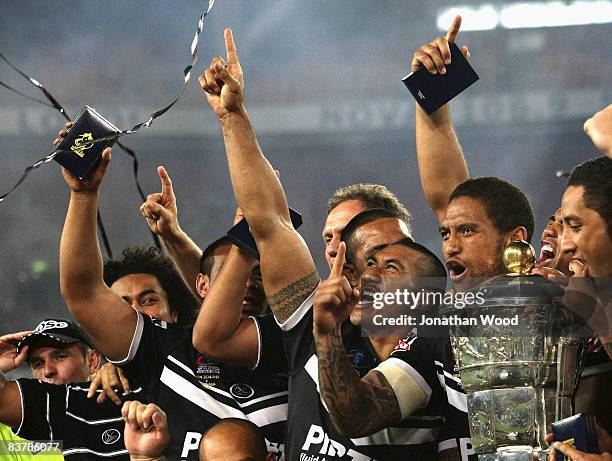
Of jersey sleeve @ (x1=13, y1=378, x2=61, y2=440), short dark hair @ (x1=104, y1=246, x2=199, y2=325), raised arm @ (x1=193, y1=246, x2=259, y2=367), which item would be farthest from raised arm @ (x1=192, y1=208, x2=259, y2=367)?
short dark hair @ (x1=104, y1=246, x2=199, y2=325)

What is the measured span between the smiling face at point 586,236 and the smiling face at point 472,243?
1.15 ft

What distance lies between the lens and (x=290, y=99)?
6.77 metres

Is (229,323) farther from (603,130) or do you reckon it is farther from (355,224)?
(603,130)

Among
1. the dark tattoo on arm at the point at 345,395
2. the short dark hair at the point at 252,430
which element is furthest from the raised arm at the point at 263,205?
the dark tattoo on arm at the point at 345,395

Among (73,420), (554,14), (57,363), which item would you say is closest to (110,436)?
(73,420)

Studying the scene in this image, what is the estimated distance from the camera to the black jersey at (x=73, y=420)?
93.6 inches

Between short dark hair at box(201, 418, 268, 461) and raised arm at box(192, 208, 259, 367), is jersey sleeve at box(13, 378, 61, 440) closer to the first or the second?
raised arm at box(192, 208, 259, 367)

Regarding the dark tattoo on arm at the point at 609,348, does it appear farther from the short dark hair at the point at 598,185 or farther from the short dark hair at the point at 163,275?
the short dark hair at the point at 163,275

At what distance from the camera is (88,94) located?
22.2 ft

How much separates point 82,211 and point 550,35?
457cm

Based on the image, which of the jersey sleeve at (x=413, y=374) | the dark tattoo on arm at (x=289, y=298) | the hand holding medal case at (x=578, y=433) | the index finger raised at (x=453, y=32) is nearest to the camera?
the hand holding medal case at (x=578, y=433)

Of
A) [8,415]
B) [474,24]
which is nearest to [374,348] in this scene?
[8,415]

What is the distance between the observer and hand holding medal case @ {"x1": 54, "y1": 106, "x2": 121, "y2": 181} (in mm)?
2219

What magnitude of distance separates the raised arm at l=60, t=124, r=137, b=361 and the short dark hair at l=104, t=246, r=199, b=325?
412mm
